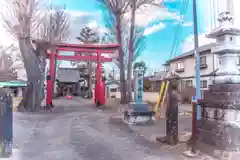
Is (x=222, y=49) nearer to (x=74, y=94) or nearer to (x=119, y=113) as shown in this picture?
(x=119, y=113)

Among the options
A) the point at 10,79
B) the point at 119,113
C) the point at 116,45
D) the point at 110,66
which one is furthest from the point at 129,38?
the point at 10,79

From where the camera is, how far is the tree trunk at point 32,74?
4.15 ft

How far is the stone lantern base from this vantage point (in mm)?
1263

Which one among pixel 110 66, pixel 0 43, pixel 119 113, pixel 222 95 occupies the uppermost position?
pixel 0 43

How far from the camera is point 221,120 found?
1.33m

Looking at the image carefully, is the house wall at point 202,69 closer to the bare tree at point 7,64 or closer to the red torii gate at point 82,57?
the red torii gate at point 82,57

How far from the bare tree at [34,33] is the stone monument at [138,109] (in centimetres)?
56

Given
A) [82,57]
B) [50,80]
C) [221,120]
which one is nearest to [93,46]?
[82,57]

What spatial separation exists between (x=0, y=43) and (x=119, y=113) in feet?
2.77

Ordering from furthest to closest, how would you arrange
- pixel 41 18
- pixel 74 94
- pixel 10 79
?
pixel 74 94, pixel 41 18, pixel 10 79

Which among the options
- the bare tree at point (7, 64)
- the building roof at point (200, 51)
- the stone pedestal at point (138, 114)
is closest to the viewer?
the bare tree at point (7, 64)

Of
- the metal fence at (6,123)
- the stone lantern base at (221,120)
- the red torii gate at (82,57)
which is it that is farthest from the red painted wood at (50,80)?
the stone lantern base at (221,120)

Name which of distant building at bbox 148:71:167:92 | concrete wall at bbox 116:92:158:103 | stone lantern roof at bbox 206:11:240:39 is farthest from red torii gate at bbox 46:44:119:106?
stone lantern roof at bbox 206:11:240:39

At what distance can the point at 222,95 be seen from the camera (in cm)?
133
